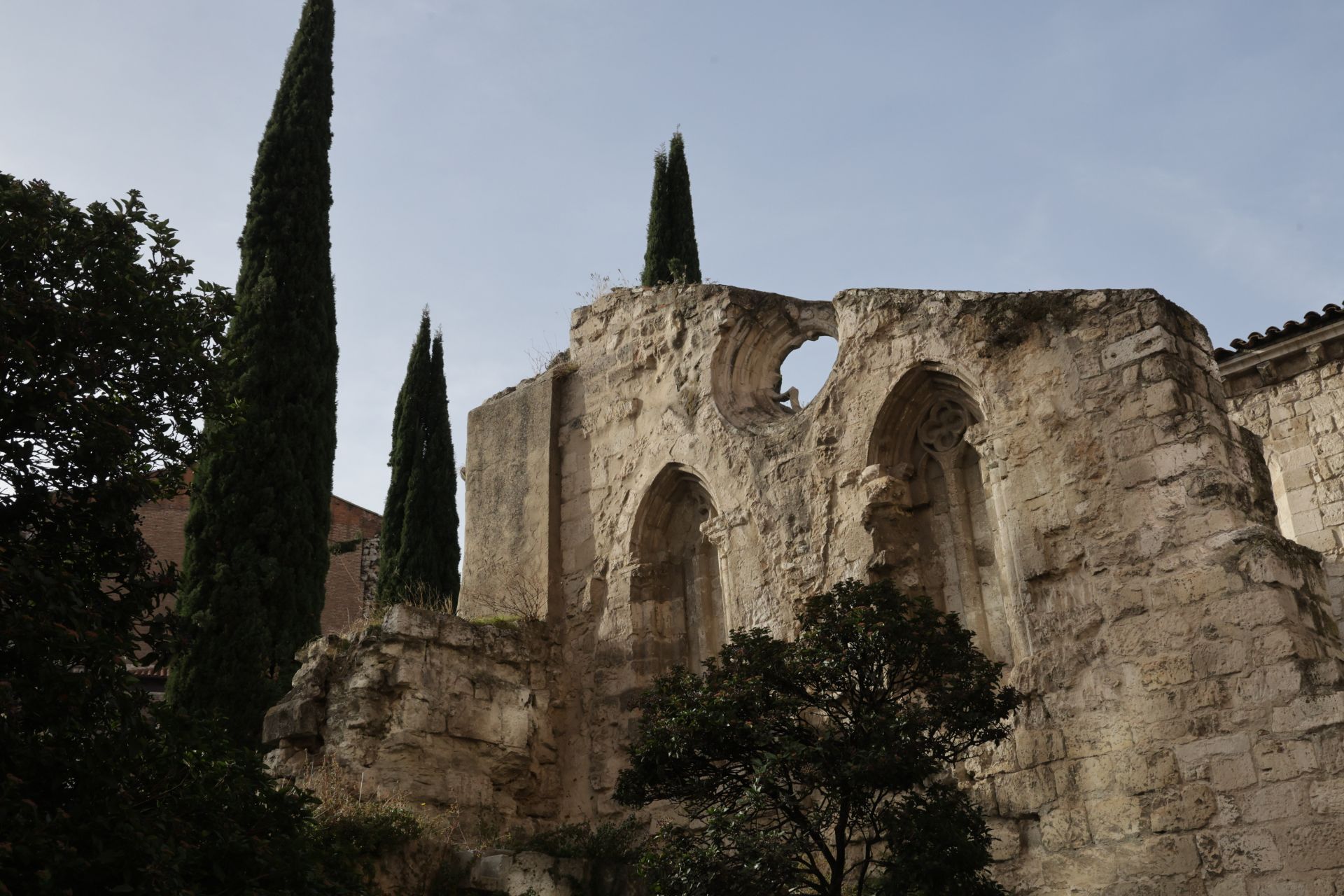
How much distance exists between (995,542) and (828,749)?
330 cm

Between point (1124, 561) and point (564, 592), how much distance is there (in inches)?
221

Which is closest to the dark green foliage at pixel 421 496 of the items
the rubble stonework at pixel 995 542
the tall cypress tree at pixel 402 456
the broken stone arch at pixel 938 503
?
the tall cypress tree at pixel 402 456

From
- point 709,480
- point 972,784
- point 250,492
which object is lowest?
point 972,784

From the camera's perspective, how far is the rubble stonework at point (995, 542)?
7.34 m

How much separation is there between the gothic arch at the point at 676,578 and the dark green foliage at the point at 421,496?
283 inches

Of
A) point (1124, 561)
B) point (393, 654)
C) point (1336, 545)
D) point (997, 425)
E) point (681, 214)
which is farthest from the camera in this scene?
point (681, 214)

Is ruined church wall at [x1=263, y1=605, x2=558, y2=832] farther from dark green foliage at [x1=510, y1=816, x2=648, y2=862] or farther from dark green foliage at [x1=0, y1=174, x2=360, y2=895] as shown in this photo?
dark green foliage at [x1=0, y1=174, x2=360, y2=895]

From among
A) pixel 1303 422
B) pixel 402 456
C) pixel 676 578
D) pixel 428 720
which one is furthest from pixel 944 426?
pixel 402 456

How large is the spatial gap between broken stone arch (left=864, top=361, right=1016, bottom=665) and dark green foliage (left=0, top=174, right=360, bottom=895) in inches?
193

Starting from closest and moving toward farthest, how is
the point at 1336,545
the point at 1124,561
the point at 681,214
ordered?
1. the point at 1124,561
2. the point at 1336,545
3. the point at 681,214

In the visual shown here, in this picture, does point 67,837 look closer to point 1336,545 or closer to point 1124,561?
point 1124,561

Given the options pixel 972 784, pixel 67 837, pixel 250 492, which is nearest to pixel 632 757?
pixel 972 784

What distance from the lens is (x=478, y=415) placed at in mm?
13469

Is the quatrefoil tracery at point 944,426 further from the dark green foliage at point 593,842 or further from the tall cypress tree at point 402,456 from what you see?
the tall cypress tree at point 402,456
